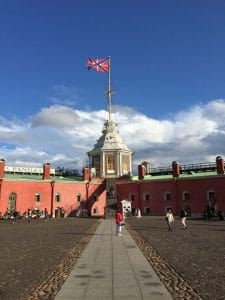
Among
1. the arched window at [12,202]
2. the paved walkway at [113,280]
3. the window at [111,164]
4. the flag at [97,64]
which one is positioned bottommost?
the paved walkway at [113,280]

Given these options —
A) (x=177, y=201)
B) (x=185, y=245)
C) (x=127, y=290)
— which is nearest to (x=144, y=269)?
(x=127, y=290)

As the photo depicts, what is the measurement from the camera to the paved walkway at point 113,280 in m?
7.91

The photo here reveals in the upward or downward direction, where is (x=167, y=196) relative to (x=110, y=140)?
downward

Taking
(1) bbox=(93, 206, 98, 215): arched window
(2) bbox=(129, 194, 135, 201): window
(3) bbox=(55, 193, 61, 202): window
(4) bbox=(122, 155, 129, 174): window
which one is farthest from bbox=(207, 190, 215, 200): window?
(3) bbox=(55, 193, 61, 202): window

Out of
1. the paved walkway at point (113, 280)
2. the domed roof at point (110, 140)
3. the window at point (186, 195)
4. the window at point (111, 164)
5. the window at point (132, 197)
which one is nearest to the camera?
the paved walkway at point (113, 280)

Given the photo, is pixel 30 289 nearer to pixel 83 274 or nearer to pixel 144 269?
pixel 83 274

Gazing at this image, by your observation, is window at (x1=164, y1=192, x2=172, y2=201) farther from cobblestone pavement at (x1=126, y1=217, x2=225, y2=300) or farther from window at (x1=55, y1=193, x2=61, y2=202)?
cobblestone pavement at (x1=126, y1=217, x2=225, y2=300)

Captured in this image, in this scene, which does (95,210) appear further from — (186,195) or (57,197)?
A: (186,195)

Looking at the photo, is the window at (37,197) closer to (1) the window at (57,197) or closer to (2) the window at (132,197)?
(1) the window at (57,197)

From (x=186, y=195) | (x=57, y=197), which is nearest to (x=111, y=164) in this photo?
(x=57, y=197)

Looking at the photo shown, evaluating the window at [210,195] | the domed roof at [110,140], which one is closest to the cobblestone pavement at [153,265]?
the window at [210,195]

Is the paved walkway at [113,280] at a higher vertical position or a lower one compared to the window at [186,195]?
lower

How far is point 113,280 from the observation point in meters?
9.48

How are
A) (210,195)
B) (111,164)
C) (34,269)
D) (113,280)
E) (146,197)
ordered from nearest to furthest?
(113,280) → (34,269) → (210,195) → (146,197) → (111,164)
